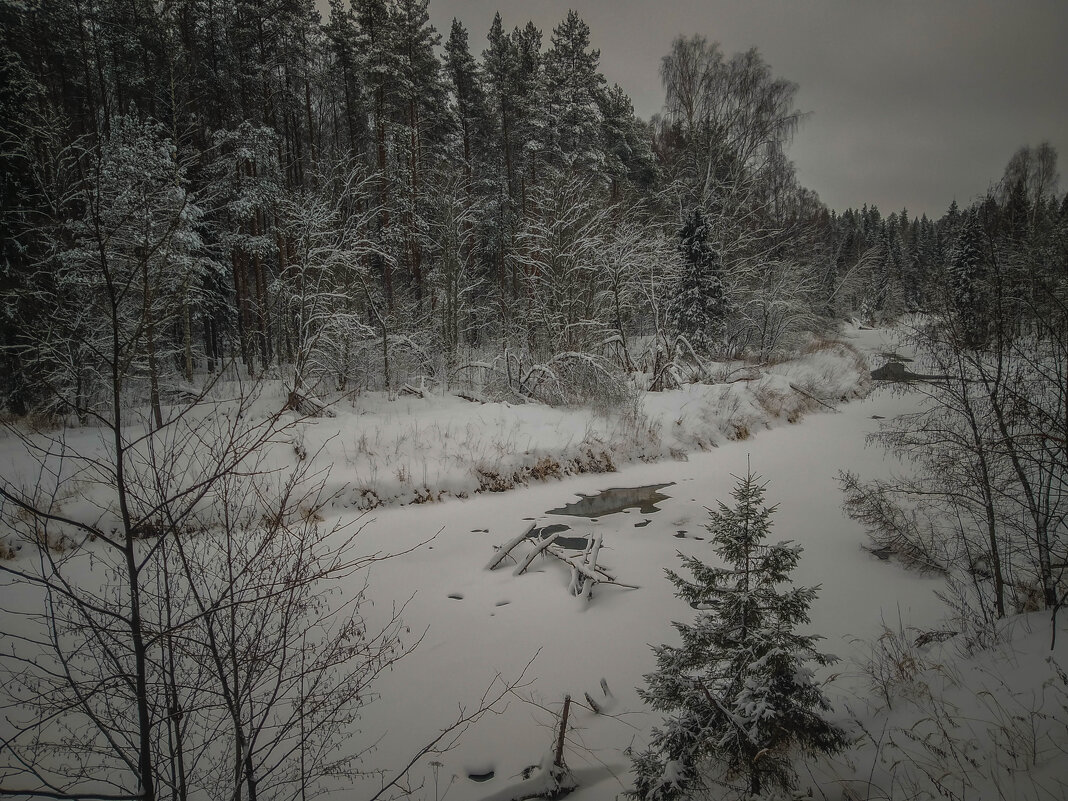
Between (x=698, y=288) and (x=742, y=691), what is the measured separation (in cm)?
1576

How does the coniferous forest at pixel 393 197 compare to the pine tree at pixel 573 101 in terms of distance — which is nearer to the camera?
the coniferous forest at pixel 393 197

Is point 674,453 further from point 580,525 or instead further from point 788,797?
point 788,797

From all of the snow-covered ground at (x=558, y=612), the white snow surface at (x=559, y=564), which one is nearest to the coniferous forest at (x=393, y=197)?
the white snow surface at (x=559, y=564)

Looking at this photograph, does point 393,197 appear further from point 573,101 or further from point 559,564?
point 559,564

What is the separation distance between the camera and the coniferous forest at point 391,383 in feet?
7.30

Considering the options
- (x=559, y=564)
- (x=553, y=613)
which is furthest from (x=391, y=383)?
(x=553, y=613)

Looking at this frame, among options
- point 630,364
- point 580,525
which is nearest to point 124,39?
point 630,364

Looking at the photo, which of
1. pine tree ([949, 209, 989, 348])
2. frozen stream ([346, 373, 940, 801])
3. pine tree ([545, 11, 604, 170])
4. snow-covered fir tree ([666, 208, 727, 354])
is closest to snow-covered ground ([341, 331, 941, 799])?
frozen stream ([346, 373, 940, 801])

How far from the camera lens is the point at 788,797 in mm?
2158

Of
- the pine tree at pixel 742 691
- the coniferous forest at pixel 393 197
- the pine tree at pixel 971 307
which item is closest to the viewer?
the pine tree at pixel 742 691

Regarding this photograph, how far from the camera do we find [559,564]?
17.5 ft

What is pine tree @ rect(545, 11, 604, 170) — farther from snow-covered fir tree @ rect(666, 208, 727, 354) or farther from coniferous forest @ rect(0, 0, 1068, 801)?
snow-covered fir tree @ rect(666, 208, 727, 354)

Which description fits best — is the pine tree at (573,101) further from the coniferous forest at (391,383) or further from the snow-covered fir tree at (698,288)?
the snow-covered fir tree at (698,288)

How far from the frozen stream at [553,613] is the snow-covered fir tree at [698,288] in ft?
29.7
